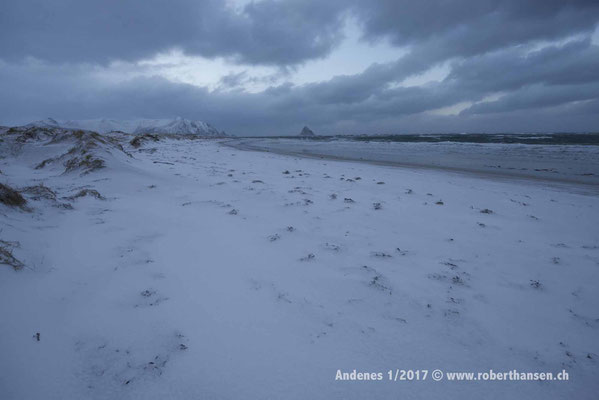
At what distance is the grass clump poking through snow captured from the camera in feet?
11.1

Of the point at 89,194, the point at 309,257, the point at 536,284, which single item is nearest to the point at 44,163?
the point at 89,194

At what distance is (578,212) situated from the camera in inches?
217

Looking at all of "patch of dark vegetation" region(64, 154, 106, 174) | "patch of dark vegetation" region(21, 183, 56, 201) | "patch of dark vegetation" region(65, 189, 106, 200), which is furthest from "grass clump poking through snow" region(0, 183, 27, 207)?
"patch of dark vegetation" region(64, 154, 106, 174)

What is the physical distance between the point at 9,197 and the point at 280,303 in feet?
13.0

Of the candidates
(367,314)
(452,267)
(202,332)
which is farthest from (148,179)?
(452,267)

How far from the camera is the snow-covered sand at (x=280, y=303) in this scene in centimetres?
164

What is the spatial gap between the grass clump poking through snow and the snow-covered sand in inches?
6.2

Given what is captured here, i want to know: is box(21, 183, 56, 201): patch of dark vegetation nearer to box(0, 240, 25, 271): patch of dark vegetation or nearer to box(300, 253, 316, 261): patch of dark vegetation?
box(0, 240, 25, 271): patch of dark vegetation

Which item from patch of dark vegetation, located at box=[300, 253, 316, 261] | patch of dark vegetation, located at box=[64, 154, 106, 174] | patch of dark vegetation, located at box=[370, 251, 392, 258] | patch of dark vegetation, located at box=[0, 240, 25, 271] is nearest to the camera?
patch of dark vegetation, located at box=[0, 240, 25, 271]

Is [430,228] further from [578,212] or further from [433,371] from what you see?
[578,212]

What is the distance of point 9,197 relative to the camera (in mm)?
3445

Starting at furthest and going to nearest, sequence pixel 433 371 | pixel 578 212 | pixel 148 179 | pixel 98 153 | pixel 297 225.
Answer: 1. pixel 98 153
2. pixel 148 179
3. pixel 578 212
4. pixel 297 225
5. pixel 433 371

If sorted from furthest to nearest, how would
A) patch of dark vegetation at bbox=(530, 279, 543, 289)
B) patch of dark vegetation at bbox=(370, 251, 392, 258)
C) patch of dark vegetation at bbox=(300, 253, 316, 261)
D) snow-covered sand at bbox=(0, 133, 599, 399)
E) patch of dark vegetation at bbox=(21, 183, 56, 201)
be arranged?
1. patch of dark vegetation at bbox=(21, 183, 56, 201)
2. patch of dark vegetation at bbox=(370, 251, 392, 258)
3. patch of dark vegetation at bbox=(300, 253, 316, 261)
4. patch of dark vegetation at bbox=(530, 279, 543, 289)
5. snow-covered sand at bbox=(0, 133, 599, 399)

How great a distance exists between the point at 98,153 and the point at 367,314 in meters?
8.20
